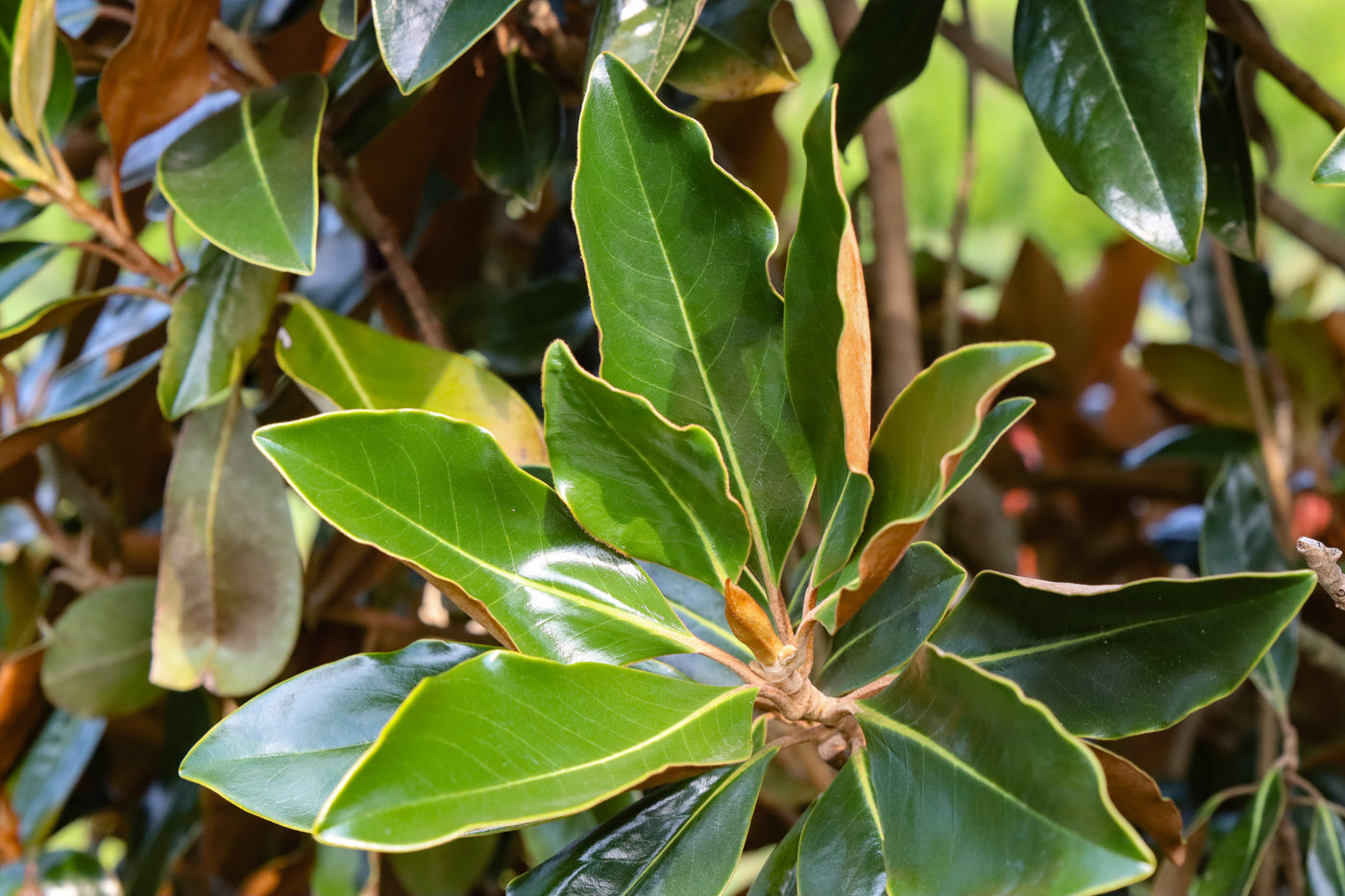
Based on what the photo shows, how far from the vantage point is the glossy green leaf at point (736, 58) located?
586mm

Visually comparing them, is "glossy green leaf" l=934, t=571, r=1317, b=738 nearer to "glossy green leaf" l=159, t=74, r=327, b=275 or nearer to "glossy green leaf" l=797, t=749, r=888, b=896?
"glossy green leaf" l=797, t=749, r=888, b=896

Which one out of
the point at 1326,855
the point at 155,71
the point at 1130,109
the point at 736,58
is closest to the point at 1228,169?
the point at 1130,109

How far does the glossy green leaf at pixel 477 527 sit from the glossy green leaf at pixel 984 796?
0.10 m

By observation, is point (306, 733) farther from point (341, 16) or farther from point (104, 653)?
point (104, 653)

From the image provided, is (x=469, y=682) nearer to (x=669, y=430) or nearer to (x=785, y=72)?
(x=669, y=430)

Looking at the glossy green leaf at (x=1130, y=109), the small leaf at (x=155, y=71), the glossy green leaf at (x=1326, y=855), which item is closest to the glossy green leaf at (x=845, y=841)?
the glossy green leaf at (x=1130, y=109)

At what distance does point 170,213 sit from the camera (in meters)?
0.70

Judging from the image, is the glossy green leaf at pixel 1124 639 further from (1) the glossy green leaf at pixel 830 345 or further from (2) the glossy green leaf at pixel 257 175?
(2) the glossy green leaf at pixel 257 175

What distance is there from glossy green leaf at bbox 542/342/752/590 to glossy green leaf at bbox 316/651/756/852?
6 centimetres

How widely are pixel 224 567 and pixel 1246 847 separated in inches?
24.2

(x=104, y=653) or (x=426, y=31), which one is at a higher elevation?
A: (x=426, y=31)

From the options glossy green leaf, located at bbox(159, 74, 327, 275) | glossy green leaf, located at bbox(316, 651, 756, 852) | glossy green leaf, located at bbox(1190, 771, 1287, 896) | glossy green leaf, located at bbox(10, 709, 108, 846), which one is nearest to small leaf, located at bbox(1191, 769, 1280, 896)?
glossy green leaf, located at bbox(1190, 771, 1287, 896)

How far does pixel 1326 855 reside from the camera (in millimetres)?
590

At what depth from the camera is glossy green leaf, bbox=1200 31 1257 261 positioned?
1.85ft
